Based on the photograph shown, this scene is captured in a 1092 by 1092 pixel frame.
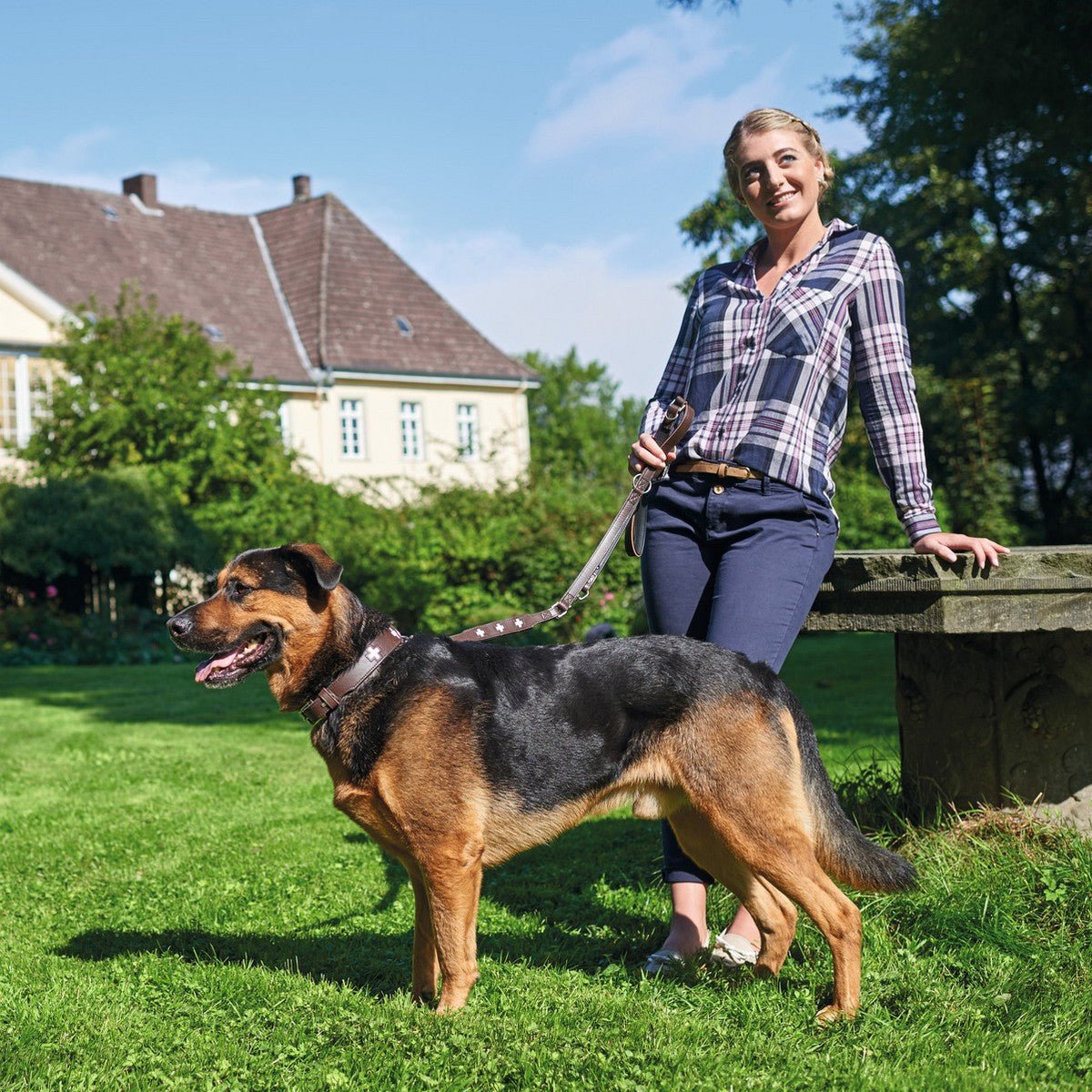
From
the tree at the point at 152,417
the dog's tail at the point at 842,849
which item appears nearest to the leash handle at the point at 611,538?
the dog's tail at the point at 842,849

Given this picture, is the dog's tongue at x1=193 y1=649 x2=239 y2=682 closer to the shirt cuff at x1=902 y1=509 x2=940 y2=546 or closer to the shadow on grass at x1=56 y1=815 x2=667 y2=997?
the shadow on grass at x1=56 y1=815 x2=667 y2=997

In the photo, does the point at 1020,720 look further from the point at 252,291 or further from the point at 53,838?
the point at 252,291

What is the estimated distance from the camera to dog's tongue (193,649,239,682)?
4051 mm

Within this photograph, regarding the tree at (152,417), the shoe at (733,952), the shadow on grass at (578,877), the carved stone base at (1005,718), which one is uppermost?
the tree at (152,417)

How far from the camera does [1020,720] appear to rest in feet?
16.7

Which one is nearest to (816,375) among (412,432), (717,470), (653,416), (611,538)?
(717,470)

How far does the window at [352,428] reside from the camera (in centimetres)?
3656

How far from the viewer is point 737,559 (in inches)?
169

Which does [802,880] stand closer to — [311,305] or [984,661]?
[984,661]

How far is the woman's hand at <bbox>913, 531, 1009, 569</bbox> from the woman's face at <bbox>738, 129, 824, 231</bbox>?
123 cm

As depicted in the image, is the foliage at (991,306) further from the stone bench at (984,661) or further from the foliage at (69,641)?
the stone bench at (984,661)

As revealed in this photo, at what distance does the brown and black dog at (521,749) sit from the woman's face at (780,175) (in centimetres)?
159

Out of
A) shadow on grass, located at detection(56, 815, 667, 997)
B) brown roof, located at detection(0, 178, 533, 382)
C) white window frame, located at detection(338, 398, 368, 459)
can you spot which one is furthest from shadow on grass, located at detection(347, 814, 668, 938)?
→ white window frame, located at detection(338, 398, 368, 459)

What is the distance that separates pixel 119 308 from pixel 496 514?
37.2ft
